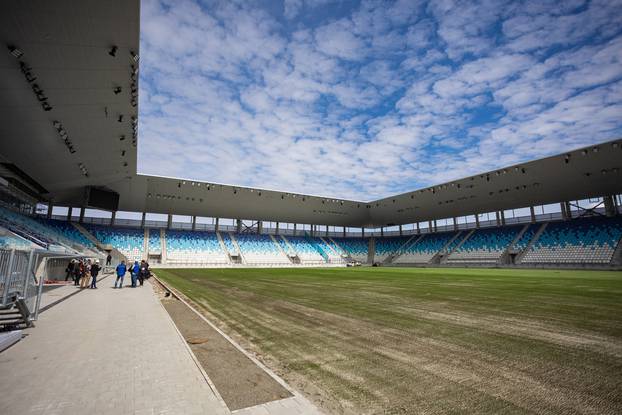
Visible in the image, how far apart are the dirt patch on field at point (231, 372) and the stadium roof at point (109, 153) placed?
40.0 feet

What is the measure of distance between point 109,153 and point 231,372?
26.9 meters

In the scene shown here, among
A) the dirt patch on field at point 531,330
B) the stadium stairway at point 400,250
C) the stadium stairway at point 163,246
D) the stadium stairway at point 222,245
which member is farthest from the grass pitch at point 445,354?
the stadium stairway at point 400,250

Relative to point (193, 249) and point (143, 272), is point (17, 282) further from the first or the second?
point (193, 249)

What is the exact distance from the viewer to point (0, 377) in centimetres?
406

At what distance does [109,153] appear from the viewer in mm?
24766

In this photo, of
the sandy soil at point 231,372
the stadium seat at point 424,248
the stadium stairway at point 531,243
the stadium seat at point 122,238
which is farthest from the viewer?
the stadium seat at point 424,248

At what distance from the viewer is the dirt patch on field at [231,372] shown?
346cm

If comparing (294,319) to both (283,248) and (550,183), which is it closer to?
(550,183)

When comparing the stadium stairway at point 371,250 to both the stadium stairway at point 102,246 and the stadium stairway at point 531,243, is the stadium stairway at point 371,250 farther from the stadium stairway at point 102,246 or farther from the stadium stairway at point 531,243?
the stadium stairway at point 102,246

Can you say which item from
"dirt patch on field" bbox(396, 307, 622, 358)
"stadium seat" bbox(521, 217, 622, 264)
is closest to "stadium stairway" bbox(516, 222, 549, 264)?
"stadium seat" bbox(521, 217, 622, 264)

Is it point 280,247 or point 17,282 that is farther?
point 280,247

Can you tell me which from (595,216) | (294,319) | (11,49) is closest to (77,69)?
(11,49)

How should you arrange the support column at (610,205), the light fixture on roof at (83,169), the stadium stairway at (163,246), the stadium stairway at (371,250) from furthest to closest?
the stadium stairway at (371,250)
the stadium stairway at (163,246)
the support column at (610,205)
the light fixture on roof at (83,169)

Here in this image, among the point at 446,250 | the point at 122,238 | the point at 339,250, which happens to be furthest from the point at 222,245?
the point at 446,250
